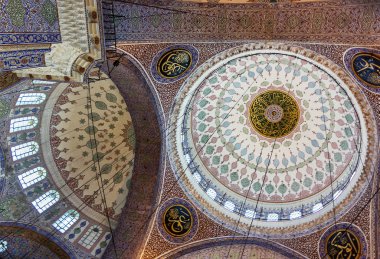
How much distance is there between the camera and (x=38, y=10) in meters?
5.04

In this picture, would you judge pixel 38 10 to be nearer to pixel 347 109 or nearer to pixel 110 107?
pixel 110 107

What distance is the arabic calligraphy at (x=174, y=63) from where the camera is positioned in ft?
25.7

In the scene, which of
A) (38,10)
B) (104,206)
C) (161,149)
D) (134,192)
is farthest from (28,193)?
(38,10)

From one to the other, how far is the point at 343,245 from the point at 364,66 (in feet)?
13.7

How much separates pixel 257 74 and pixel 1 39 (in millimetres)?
7110

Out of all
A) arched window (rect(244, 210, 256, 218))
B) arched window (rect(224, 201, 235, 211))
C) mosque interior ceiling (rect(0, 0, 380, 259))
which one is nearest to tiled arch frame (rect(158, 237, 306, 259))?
mosque interior ceiling (rect(0, 0, 380, 259))

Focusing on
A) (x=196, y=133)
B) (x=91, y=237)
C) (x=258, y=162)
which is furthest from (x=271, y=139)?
(x=91, y=237)

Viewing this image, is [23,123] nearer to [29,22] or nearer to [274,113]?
[29,22]

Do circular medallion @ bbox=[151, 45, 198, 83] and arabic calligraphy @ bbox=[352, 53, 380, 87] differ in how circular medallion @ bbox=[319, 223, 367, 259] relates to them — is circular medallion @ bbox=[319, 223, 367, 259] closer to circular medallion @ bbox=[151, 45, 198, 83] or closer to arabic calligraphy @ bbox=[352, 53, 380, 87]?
arabic calligraphy @ bbox=[352, 53, 380, 87]

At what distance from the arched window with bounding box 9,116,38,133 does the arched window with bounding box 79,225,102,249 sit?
10.9ft

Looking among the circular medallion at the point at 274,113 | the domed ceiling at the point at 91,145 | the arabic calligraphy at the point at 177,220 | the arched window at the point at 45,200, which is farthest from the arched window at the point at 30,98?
the circular medallion at the point at 274,113

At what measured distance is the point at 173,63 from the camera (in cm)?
804

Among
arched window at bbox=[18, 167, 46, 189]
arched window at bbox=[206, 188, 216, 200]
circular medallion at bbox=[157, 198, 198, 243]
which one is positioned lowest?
circular medallion at bbox=[157, 198, 198, 243]

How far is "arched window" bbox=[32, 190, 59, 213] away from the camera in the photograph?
9.66 m
